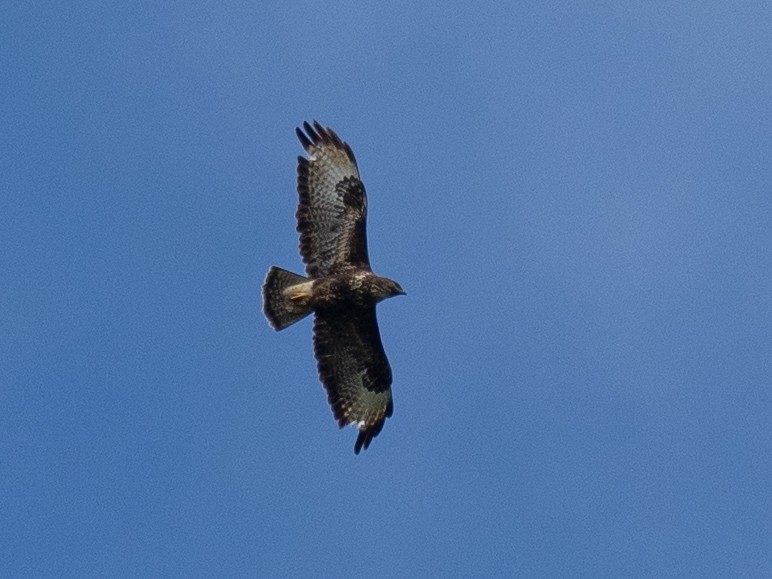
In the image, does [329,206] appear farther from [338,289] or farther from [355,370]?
[355,370]

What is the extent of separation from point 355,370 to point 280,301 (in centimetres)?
148

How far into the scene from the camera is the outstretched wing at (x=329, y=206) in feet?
56.7

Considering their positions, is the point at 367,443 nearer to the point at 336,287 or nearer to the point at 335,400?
the point at 335,400

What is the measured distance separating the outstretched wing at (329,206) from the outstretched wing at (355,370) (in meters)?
0.75

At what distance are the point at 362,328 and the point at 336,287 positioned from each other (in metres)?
0.83

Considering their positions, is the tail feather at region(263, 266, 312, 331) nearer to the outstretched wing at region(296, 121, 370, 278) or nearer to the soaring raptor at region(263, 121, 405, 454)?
the soaring raptor at region(263, 121, 405, 454)

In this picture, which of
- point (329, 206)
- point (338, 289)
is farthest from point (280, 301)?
point (329, 206)

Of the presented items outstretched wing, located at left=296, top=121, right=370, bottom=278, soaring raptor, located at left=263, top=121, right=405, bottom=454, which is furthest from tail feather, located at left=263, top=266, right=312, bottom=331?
outstretched wing, located at left=296, top=121, right=370, bottom=278

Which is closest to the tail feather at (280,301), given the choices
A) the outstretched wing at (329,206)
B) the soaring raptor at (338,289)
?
the soaring raptor at (338,289)

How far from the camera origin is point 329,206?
57.3ft

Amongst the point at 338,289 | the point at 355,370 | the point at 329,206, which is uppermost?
the point at 329,206

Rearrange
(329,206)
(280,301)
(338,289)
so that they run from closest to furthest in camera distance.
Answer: (338,289), (280,301), (329,206)

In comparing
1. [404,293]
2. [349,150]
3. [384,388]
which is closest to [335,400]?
[384,388]

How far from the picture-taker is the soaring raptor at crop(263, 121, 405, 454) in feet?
55.9
